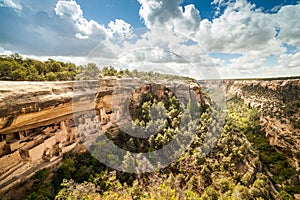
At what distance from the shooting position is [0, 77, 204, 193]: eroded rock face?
744 centimetres

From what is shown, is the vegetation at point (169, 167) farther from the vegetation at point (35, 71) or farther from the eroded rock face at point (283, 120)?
the eroded rock face at point (283, 120)

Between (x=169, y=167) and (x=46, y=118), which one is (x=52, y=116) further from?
(x=169, y=167)

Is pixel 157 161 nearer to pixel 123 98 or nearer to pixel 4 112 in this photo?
pixel 123 98

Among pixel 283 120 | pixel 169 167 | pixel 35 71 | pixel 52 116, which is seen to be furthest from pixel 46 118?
pixel 283 120

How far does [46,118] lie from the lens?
9.44 meters

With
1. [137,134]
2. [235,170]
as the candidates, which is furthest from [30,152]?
[235,170]

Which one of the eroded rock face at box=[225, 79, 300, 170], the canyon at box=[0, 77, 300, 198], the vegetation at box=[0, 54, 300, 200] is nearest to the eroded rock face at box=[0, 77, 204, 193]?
the canyon at box=[0, 77, 300, 198]

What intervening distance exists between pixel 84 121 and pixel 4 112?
6.01 metres

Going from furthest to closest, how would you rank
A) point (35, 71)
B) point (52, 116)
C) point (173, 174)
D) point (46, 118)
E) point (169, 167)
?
point (35, 71), point (169, 167), point (173, 174), point (52, 116), point (46, 118)

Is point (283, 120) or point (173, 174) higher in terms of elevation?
point (283, 120)

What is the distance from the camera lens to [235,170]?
13.4 metres

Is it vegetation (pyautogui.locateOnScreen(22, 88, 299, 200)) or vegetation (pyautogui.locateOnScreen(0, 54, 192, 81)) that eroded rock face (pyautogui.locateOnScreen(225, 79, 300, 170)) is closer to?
vegetation (pyautogui.locateOnScreen(22, 88, 299, 200))

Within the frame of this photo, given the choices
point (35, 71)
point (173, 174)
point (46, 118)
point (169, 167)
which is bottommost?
point (173, 174)

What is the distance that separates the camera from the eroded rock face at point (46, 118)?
7.44 meters
